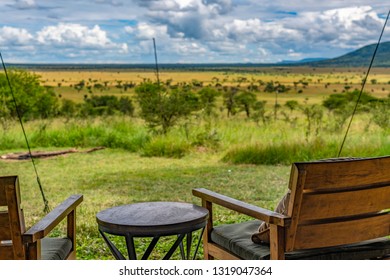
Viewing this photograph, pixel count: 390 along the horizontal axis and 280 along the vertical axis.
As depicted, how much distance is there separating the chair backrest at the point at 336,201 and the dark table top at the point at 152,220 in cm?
39

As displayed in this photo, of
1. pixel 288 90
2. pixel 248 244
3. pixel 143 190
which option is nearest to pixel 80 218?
pixel 143 190

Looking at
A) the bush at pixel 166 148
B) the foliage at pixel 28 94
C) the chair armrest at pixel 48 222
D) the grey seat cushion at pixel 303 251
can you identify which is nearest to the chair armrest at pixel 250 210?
the grey seat cushion at pixel 303 251

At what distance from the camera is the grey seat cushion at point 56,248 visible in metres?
2.30

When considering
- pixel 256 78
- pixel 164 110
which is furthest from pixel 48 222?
pixel 256 78

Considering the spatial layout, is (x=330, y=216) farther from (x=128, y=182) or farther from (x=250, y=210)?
(x=128, y=182)

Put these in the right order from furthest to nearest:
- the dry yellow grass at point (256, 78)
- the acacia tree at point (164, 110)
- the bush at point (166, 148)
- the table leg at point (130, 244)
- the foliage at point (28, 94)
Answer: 1. the dry yellow grass at point (256, 78)
2. the foliage at point (28, 94)
3. the acacia tree at point (164, 110)
4. the bush at point (166, 148)
5. the table leg at point (130, 244)

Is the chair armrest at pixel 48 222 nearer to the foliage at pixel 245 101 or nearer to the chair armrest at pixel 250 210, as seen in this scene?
the chair armrest at pixel 250 210

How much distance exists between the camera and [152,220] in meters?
2.38

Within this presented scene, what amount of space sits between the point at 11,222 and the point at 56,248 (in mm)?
368

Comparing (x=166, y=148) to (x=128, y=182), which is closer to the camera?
(x=128, y=182)

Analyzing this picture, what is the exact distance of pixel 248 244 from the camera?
241 centimetres
